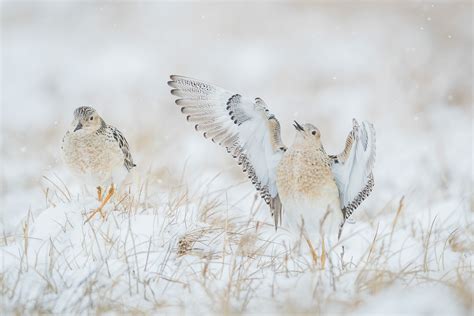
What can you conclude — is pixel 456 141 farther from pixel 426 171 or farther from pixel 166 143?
pixel 166 143

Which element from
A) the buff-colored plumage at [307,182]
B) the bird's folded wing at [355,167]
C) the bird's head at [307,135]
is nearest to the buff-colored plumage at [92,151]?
the buff-colored plumage at [307,182]

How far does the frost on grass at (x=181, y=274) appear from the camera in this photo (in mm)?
3254

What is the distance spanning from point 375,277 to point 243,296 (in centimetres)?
69

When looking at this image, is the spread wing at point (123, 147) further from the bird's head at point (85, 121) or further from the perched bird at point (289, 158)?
the perched bird at point (289, 158)

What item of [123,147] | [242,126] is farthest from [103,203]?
[242,126]

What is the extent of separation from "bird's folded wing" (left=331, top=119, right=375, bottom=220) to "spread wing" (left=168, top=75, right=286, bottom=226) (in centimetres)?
37

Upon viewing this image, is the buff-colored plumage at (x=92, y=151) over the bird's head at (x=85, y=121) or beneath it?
beneath

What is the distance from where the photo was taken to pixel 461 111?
10.5 m

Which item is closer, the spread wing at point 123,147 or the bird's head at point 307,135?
the bird's head at point 307,135

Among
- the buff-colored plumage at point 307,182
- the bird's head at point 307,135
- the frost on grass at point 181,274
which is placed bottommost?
the frost on grass at point 181,274

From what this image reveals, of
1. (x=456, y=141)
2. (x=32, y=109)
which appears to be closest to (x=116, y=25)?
(x=32, y=109)

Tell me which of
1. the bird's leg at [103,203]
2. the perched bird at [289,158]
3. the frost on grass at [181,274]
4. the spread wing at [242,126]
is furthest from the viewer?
the bird's leg at [103,203]

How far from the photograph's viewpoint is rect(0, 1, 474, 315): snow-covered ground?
137 inches

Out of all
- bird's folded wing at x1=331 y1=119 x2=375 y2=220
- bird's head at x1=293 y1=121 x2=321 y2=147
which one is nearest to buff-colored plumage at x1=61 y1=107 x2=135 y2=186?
bird's head at x1=293 y1=121 x2=321 y2=147
